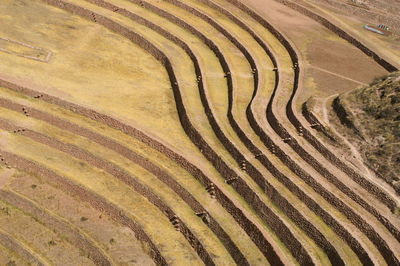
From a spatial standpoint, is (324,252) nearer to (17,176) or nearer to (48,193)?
(48,193)

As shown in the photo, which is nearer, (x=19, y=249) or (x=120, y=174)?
(x=19, y=249)

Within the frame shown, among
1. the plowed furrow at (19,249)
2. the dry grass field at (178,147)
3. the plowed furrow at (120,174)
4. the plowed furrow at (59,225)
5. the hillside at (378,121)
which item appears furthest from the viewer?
the hillside at (378,121)

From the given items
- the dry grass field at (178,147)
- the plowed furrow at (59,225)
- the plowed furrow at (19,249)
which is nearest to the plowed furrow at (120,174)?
the dry grass field at (178,147)

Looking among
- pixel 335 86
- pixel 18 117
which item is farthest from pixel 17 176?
pixel 335 86

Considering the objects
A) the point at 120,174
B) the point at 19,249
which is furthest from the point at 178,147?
the point at 19,249

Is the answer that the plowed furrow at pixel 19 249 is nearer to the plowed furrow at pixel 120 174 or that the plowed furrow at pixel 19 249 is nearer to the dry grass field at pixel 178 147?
the dry grass field at pixel 178 147

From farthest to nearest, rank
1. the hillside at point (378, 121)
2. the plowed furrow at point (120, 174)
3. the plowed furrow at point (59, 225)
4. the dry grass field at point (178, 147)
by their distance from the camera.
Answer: the hillside at point (378, 121), the plowed furrow at point (120, 174), the dry grass field at point (178, 147), the plowed furrow at point (59, 225)

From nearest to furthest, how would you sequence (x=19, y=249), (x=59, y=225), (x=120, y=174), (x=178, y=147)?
(x=19, y=249)
(x=59, y=225)
(x=120, y=174)
(x=178, y=147)

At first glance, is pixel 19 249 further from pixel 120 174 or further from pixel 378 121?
pixel 378 121

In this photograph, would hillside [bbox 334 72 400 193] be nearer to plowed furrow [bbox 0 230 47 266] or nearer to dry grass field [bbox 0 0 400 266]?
dry grass field [bbox 0 0 400 266]
